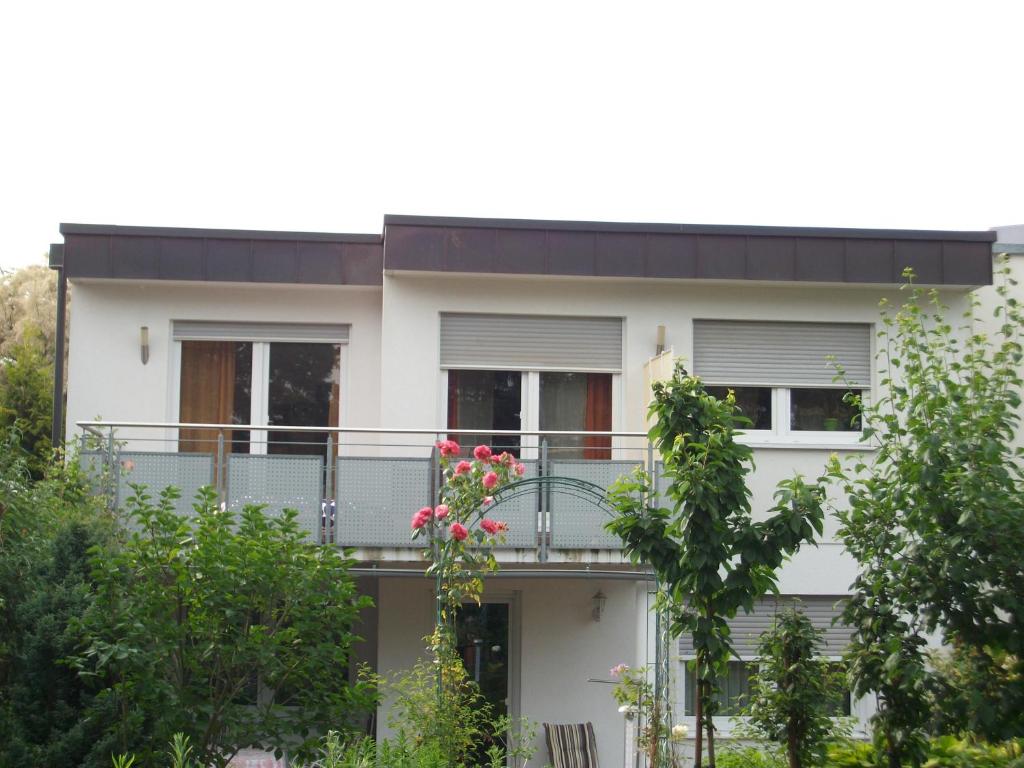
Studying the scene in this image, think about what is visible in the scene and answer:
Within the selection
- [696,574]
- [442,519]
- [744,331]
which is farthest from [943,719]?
[744,331]

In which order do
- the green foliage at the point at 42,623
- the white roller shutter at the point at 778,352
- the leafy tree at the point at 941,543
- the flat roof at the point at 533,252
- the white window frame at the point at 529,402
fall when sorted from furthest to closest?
the white roller shutter at the point at 778,352 < the white window frame at the point at 529,402 < the flat roof at the point at 533,252 < the green foliage at the point at 42,623 < the leafy tree at the point at 941,543

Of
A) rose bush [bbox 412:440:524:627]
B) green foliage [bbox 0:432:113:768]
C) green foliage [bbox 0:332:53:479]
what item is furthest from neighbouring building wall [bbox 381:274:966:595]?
green foliage [bbox 0:332:53:479]

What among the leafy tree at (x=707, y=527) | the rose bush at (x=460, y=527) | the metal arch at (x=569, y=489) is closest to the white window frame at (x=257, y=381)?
the metal arch at (x=569, y=489)

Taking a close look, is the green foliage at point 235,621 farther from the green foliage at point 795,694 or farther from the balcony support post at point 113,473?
the green foliage at point 795,694

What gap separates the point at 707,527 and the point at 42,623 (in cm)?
464

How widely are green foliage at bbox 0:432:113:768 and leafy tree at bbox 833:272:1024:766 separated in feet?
17.9

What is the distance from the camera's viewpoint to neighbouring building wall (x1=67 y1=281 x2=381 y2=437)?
13414 millimetres

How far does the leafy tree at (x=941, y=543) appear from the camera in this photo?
769 cm

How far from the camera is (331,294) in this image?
1369 cm

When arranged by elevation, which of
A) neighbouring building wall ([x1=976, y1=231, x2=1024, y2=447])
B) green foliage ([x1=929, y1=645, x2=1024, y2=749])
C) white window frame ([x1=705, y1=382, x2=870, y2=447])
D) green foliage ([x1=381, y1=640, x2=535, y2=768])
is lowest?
green foliage ([x1=381, y1=640, x2=535, y2=768])

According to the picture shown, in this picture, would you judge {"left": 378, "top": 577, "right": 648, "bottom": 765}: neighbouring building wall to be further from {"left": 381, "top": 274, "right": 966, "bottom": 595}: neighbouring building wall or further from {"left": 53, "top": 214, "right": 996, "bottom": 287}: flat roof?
{"left": 53, "top": 214, "right": 996, "bottom": 287}: flat roof

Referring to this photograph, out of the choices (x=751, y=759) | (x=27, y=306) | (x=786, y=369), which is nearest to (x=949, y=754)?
(x=751, y=759)

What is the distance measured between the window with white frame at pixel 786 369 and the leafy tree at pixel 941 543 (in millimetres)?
4531

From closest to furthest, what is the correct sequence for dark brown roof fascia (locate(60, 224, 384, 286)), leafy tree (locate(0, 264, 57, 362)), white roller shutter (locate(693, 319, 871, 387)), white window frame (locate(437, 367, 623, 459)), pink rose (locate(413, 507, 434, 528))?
1. pink rose (locate(413, 507, 434, 528))
2. dark brown roof fascia (locate(60, 224, 384, 286))
3. white window frame (locate(437, 367, 623, 459))
4. white roller shutter (locate(693, 319, 871, 387))
5. leafy tree (locate(0, 264, 57, 362))
